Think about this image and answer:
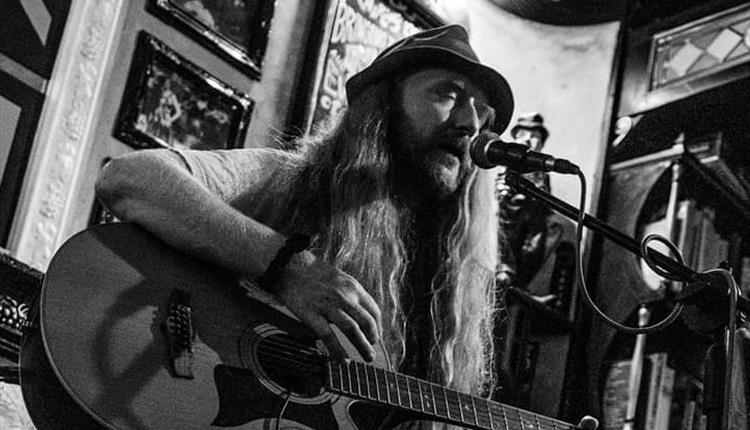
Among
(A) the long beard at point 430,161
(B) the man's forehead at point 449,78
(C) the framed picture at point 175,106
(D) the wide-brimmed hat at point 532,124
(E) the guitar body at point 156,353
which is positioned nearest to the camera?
(E) the guitar body at point 156,353

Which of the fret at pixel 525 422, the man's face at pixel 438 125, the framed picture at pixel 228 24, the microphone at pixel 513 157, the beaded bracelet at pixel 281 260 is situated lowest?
the fret at pixel 525 422

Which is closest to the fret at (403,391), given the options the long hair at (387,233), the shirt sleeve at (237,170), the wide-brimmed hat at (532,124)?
the long hair at (387,233)

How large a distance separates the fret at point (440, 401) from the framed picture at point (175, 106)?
172cm

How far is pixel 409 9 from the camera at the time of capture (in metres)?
4.38

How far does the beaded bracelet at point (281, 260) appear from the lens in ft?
5.51

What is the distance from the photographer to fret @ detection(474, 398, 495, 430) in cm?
174

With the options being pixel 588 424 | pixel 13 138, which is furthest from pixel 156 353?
pixel 13 138

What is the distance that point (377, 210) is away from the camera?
2068 mm

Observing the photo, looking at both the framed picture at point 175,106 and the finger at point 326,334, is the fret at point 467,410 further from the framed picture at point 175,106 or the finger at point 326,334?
the framed picture at point 175,106

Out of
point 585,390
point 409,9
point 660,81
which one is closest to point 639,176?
point 660,81

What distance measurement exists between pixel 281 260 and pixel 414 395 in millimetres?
322

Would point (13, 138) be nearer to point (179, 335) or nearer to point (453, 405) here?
point (179, 335)

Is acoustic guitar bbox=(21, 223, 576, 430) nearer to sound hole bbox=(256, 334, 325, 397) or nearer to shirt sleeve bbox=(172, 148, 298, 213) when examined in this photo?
sound hole bbox=(256, 334, 325, 397)

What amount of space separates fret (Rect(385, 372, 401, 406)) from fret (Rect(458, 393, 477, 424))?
0.14m
